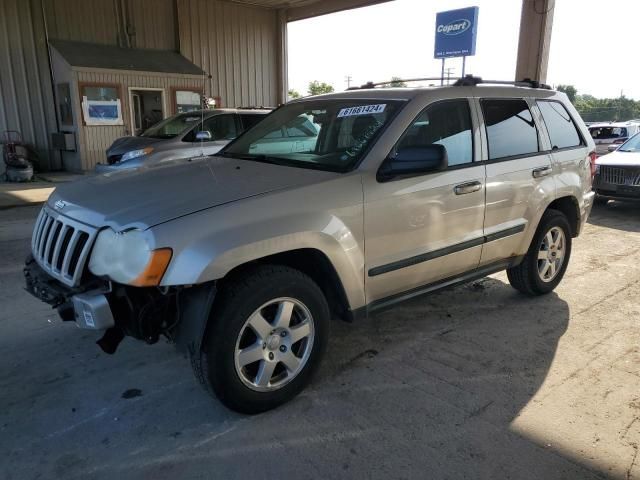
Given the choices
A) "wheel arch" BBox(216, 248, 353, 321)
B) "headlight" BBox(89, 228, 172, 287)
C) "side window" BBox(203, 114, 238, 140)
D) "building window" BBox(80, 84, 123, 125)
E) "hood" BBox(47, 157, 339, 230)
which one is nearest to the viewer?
"headlight" BBox(89, 228, 172, 287)

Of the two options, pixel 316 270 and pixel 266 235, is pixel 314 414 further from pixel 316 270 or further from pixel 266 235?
pixel 266 235

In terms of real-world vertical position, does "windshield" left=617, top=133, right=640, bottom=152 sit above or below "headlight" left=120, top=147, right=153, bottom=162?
above

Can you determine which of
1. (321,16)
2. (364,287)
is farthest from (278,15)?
(364,287)

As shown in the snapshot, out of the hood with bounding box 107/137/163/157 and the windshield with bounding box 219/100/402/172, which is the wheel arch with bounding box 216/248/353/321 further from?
the hood with bounding box 107/137/163/157

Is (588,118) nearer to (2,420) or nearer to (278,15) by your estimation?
(278,15)

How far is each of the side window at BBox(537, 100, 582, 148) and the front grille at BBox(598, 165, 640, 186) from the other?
15.7 feet

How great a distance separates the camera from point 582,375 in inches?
133

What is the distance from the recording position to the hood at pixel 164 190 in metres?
2.64

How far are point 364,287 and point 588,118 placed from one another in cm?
4839

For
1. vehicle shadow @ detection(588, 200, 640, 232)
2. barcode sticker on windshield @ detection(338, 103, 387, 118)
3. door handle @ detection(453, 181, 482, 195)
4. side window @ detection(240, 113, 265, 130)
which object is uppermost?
barcode sticker on windshield @ detection(338, 103, 387, 118)

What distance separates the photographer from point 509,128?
13.3 ft

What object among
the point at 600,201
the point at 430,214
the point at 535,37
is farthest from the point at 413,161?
the point at 535,37

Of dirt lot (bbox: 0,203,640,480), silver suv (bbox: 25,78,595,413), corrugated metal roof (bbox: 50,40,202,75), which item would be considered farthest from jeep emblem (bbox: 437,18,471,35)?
dirt lot (bbox: 0,203,640,480)

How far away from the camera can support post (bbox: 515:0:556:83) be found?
35.1ft
